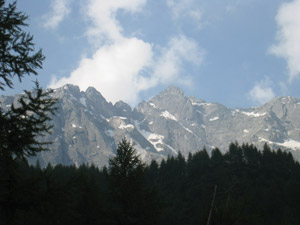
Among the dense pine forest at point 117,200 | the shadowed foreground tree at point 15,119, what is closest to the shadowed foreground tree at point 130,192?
the dense pine forest at point 117,200

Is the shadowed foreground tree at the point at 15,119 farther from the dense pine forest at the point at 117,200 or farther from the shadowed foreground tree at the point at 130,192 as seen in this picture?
the shadowed foreground tree at the point at 130,192

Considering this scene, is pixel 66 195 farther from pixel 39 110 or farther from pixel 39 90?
pixel 39 90

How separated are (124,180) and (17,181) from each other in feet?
45.2

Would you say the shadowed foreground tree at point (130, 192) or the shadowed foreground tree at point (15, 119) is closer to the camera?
the shadowed foreground tree at point (15, 119)

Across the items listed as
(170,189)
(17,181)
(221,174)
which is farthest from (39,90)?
(170,189)

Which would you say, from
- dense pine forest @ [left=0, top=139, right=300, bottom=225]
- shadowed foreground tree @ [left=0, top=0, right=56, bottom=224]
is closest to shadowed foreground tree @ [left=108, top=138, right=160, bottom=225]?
dense pine forest @ [left=0, top=139, right=300, bottom=225]

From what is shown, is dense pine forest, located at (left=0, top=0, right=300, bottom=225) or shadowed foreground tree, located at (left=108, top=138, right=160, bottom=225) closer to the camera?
dense pine forest, located at (left=0, top=0, right=300, bottom=225)

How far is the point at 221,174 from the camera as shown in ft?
279

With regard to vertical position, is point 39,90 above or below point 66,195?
above

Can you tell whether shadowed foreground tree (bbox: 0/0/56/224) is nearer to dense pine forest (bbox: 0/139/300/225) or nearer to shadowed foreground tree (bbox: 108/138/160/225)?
dense pine forest (bbox: 0/139/300/225)

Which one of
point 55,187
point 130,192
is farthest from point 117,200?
point 55,187

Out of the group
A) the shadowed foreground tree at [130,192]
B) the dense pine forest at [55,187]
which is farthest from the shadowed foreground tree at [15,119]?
the shadowed foreground tree at [130,192]

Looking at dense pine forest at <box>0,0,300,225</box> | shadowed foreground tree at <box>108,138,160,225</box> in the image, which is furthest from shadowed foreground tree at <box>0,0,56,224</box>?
shadowed foreground tree at <box>108,138,160,225</box>

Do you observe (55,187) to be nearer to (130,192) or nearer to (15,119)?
(15,119)
